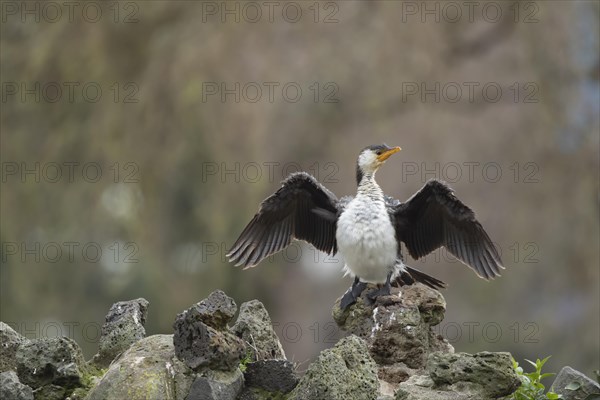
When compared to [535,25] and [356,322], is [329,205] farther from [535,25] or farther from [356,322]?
[535,25]

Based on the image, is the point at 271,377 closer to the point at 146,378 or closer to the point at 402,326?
the point at 146,378

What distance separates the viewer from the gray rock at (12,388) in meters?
7.07

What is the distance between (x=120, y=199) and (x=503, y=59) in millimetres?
5471

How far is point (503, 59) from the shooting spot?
1817 centimetres

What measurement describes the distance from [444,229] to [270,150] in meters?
8.81

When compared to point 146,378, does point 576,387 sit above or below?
below

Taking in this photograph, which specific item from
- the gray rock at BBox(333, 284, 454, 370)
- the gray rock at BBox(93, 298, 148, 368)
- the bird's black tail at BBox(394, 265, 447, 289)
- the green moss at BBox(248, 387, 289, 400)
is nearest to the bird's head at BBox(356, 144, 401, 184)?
the bird's black tail at BBox(394, 265, 447, 289)

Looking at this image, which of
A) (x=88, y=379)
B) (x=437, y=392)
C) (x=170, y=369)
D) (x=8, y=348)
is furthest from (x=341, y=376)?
(x=8, y=348)

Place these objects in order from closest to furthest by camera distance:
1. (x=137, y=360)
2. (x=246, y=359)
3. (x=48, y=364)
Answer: (x=137, y=360) → (x=48, y=364) → (x=246, y=359)

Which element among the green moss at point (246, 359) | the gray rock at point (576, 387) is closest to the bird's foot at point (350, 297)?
the green moss at point (246, 359)

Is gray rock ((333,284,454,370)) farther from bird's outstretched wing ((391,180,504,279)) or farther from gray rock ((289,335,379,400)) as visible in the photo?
gray rock ((289,335,379,400))

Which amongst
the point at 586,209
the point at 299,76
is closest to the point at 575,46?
the point at 586,209

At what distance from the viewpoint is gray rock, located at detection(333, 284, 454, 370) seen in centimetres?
809

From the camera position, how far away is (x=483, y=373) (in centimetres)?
707
